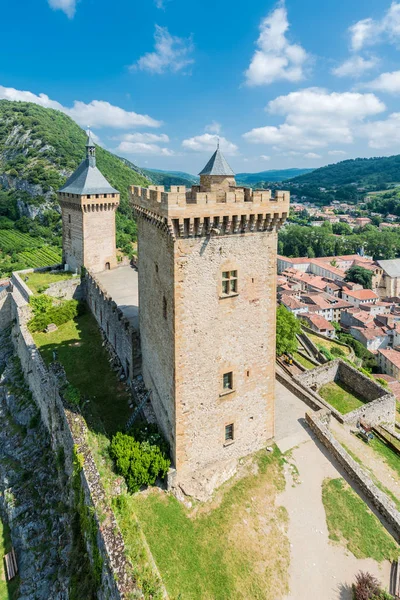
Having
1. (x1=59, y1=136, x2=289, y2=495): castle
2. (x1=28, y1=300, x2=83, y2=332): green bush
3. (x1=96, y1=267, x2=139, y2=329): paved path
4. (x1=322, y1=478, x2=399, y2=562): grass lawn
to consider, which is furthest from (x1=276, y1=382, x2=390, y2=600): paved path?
(x1=28, y1=300, x2=83, y2=332): green bush

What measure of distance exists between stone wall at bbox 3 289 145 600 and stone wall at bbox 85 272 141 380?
13.7ft

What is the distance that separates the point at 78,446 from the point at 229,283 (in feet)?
34.1

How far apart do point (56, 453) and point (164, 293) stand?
13150 mm

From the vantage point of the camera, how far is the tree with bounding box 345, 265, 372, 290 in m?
113

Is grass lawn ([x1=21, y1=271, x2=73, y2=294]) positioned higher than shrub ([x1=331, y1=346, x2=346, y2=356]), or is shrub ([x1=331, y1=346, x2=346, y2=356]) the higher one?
grass lawn ([x1=21, y1=271, x2=73, y2=294])

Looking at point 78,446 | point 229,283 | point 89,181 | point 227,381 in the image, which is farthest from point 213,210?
point 89,181

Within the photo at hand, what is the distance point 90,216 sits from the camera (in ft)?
125

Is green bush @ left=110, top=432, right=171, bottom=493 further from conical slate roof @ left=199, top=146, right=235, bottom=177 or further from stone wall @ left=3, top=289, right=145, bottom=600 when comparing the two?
conical slate roof @ left=199, top=146, right=235, bottom=177

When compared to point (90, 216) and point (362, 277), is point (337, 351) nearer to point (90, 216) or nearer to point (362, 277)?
point (90, 216)

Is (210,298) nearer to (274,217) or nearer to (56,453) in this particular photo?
(274,217)

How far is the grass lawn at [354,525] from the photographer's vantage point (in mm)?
16297

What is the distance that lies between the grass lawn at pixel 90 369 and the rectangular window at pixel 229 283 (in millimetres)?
9199

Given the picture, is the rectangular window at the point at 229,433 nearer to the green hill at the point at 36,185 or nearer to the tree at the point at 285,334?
the tree at the point at 285,334

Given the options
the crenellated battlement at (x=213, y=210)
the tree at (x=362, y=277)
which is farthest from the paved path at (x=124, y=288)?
the tree at (x=362, y=277)
